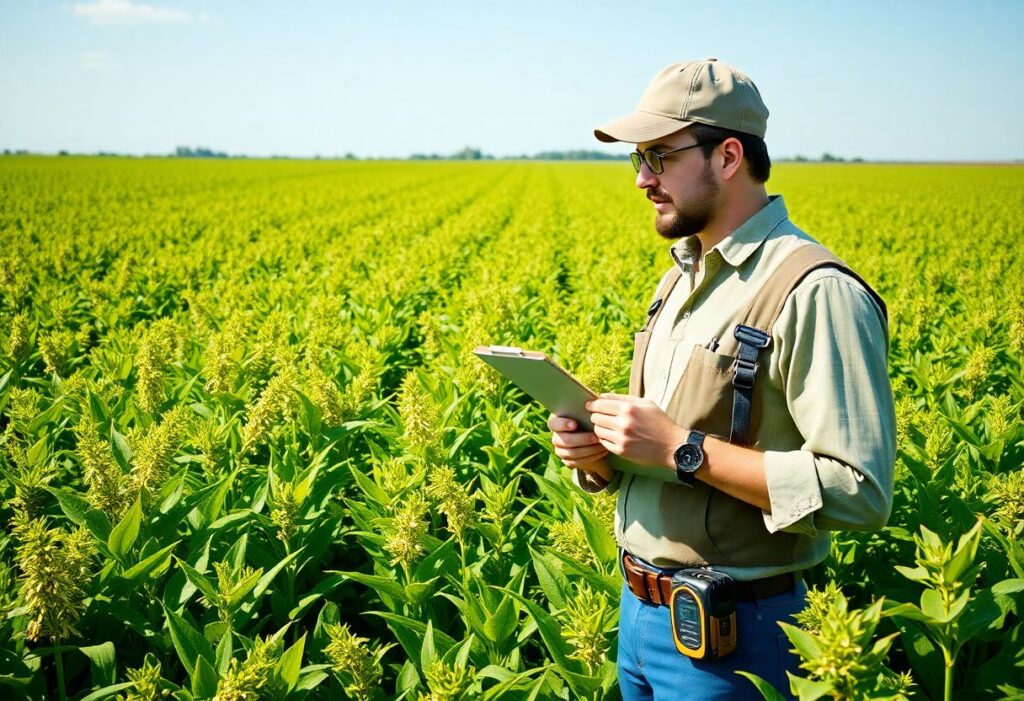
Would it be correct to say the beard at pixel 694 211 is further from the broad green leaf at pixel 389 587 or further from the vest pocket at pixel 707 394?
the broad green leaf at pixel 389 587

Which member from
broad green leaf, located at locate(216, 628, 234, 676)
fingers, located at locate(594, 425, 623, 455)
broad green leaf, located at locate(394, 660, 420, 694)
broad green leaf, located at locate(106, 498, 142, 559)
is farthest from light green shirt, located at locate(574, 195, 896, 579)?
broad green leaf, located at locate(106, 498, 142, 559)

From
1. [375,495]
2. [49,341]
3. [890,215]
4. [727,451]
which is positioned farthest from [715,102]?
[890,215]

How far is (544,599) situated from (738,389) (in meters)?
1.95

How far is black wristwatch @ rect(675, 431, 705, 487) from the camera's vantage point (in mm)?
1866

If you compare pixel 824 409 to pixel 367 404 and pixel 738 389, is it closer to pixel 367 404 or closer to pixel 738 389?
pixel 738 389

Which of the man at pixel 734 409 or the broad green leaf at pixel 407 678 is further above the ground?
the man at pixel 734 409

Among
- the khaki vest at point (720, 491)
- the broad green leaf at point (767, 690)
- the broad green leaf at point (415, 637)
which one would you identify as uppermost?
the khaki vest at point (720, 491)

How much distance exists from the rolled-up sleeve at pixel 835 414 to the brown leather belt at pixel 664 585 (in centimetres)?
29

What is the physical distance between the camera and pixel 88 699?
8.50 ft

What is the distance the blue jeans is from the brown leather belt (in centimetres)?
2

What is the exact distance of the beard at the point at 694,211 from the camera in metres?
Result: 2.08

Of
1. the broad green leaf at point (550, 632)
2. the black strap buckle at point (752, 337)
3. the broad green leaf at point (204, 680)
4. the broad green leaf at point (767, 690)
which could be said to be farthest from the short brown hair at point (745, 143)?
the broad green leaf at point (204, 680)

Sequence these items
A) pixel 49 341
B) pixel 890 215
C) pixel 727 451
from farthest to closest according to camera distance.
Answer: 1. pixel 890 215
2. pixel 49 341
3. pixel 727 451

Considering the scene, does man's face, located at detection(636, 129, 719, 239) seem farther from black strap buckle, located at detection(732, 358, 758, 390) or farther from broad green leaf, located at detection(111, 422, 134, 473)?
broad green leaf, located at detection(111, 422, 134, 473)
